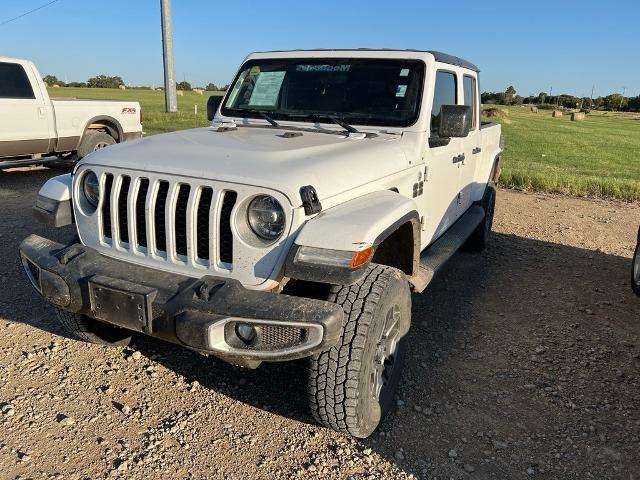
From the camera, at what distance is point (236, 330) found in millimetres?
2576

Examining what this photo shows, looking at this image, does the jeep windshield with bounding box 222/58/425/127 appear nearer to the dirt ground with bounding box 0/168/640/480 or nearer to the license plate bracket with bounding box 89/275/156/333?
the dirt ground with bounding box 0/168/640/480

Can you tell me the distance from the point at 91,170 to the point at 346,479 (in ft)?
6.96

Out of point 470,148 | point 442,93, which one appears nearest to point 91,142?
point 470,148

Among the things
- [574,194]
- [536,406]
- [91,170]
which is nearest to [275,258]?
[91,170]

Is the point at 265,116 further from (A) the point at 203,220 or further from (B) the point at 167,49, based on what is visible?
(B) the point at 167,49

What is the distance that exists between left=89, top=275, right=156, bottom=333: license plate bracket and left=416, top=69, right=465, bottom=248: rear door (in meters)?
2.04

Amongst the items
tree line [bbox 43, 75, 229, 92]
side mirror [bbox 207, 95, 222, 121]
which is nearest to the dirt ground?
side mirror [bbox 207, 95, 222, 121]

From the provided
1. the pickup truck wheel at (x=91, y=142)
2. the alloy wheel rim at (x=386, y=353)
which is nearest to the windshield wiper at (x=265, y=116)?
the alloy wheel rim at (x=386, y=353)

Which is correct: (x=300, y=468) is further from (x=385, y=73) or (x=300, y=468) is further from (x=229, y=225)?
(x=385, y=73)

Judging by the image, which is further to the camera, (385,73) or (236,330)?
(385,73)

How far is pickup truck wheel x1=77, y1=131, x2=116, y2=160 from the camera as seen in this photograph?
9578mm

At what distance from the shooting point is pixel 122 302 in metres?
2.69

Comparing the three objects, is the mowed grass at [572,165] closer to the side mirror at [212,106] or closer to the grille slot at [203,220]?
the side mirror at [212,106]

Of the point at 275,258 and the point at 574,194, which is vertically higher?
the point at 275,258
